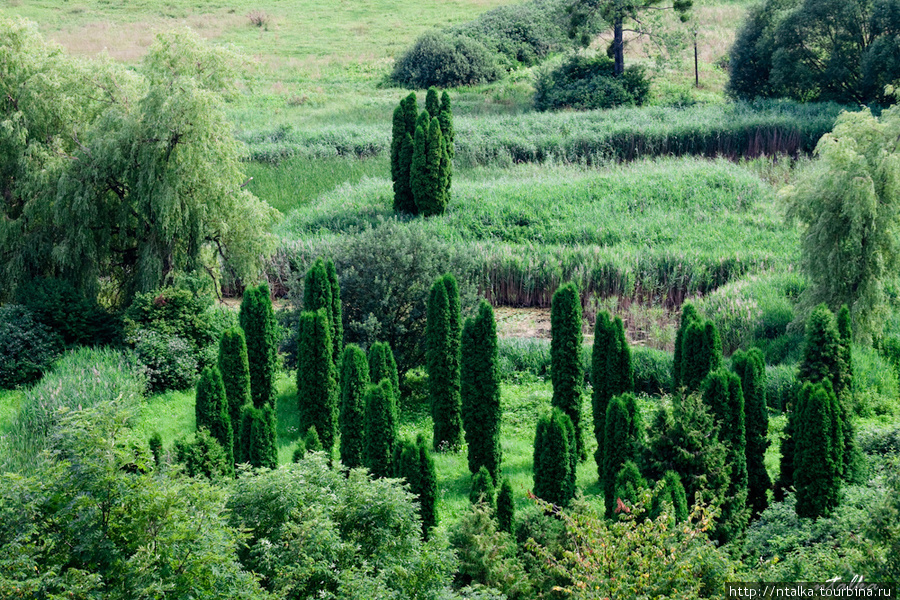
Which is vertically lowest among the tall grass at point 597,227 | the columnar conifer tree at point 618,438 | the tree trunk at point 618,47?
the columnar conifer tree at point 618,438

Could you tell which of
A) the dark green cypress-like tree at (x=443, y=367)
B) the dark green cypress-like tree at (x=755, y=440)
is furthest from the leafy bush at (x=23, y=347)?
the dark green cypress-like tree at (x=755, y=440)

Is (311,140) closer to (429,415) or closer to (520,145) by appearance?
(520,145)

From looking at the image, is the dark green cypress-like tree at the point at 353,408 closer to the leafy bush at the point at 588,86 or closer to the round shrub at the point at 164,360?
the round shrub at the point at 164,360

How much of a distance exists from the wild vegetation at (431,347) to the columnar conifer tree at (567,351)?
5 cm

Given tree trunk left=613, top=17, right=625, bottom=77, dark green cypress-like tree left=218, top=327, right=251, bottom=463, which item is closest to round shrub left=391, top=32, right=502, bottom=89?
tree trunk left=613, top=17, right=625, bottom=77

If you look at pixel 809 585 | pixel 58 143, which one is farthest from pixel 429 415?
pixel 58 143

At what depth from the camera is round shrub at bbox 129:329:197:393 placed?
18.7 metres

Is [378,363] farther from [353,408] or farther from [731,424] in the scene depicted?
[731,424]

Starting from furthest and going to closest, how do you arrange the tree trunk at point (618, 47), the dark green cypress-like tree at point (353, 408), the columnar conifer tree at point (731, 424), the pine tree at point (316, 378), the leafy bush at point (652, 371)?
the tree trunk at point (618, 47), the leafy bush at point (652, 371), the pine tree at point (316, 378), the dark green cypress-like tree at point (353, 408), the columnar conifer tree at point (731, 424)

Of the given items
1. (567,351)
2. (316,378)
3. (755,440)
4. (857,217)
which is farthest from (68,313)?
(857,217)

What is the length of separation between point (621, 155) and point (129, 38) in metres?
34.8

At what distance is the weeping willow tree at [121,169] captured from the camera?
2061 centimetres

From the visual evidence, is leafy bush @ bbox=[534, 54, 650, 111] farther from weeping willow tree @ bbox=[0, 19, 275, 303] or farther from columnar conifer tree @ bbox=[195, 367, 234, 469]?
columnar conifer tree @ bbox=[195, 367, 234, 469]

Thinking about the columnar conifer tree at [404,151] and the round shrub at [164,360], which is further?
the columnar conifer tree at [404,151]
